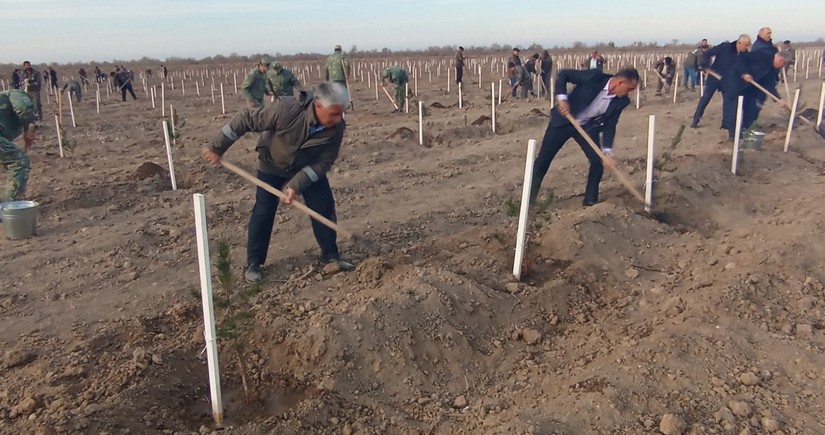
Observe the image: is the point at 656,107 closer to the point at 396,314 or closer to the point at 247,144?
the point at 247,144

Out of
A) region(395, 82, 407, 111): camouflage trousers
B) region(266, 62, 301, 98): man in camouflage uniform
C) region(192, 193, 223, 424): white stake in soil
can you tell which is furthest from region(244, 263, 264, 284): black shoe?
region(395, 82, 407, 111): camouflage trousers

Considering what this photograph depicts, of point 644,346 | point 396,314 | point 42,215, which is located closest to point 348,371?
point 396,314

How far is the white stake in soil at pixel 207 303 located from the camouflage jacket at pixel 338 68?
11.0 metres

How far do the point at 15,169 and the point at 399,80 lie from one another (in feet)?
31.8

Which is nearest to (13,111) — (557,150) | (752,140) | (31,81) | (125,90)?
(557,150)

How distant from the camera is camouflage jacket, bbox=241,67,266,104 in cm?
1059

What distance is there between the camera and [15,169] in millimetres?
6309

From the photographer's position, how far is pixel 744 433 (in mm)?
2818

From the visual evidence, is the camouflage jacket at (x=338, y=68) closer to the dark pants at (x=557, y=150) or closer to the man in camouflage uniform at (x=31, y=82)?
the man in camouflage uniform at (x=31, y=82)

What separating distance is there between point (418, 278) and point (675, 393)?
1.75m

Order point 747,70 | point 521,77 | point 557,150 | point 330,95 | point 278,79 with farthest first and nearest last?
point 521,77
point 278,79
point 747,70
point 557,150
point 330,95

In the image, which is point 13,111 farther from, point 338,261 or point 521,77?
point 521,77

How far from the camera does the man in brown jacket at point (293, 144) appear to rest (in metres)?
4.15

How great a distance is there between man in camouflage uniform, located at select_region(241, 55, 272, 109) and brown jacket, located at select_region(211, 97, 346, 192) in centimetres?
656
